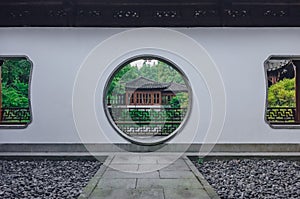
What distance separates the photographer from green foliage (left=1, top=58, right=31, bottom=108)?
12.8m

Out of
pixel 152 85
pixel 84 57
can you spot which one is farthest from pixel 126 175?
pixel 152 85

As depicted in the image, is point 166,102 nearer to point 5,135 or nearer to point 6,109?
point 6,109

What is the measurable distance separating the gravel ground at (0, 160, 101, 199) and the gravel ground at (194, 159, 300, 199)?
1.68m

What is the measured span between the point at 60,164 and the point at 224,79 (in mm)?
3111

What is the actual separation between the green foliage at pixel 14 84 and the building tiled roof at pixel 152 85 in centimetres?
688

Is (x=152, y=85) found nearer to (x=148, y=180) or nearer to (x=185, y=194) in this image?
(x=148, y=180)

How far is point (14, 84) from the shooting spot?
13.6m

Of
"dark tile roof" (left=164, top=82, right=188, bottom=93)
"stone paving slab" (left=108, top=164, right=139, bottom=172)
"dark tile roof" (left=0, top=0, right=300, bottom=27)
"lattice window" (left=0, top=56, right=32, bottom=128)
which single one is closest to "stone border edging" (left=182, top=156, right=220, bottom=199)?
"stone paving slab" (left=108, top=164, right=139, bottom=172)

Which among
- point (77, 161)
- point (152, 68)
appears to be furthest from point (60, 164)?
point (152, 68)

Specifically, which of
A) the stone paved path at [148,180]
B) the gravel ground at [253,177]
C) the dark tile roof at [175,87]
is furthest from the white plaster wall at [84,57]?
the dark tile roof at [175,87]

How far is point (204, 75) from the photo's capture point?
6316mm

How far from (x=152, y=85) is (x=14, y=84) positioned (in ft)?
26.0

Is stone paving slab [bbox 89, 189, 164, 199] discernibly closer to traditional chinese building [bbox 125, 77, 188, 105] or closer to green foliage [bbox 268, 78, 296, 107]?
green foliage [bbox 268, 78, 296, 107]

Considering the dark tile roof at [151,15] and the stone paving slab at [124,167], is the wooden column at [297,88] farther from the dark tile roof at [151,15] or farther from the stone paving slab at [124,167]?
the stone paving slab at [124,167]
